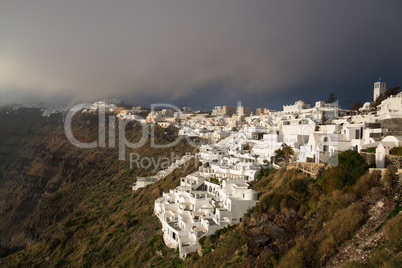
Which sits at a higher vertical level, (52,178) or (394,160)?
(394,160)

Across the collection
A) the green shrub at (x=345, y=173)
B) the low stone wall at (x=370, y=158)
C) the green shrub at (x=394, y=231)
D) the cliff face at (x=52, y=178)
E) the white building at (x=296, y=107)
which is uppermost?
the white building at (x=296, y=107)

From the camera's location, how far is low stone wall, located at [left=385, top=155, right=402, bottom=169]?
13.7m

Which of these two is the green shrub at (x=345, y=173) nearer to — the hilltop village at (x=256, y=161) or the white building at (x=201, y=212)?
the hilltop village at (x=256, y=161)

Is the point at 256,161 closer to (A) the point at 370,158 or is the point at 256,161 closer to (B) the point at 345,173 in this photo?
(A) the point at 370,158

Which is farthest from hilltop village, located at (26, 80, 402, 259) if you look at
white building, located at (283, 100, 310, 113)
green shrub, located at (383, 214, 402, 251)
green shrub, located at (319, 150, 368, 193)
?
green shrub, located at (383, 214, 402, 251)

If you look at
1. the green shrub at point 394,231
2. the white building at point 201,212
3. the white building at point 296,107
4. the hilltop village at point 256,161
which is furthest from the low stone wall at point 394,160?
the white building at point 296,107

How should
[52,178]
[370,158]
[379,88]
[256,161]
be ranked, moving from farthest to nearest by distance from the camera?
[52,178] < [379,88] < [256,161] < [370,158]

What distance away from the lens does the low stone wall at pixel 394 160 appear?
1370cm

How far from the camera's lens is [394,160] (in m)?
14.1

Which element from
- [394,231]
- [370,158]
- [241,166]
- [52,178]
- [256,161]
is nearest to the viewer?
[394,231]

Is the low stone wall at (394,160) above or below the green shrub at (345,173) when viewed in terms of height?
above

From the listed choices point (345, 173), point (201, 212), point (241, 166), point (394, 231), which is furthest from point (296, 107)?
point (394, 231)

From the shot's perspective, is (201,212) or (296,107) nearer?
(201,212)

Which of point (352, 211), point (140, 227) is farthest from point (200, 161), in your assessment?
point (352, 211)
